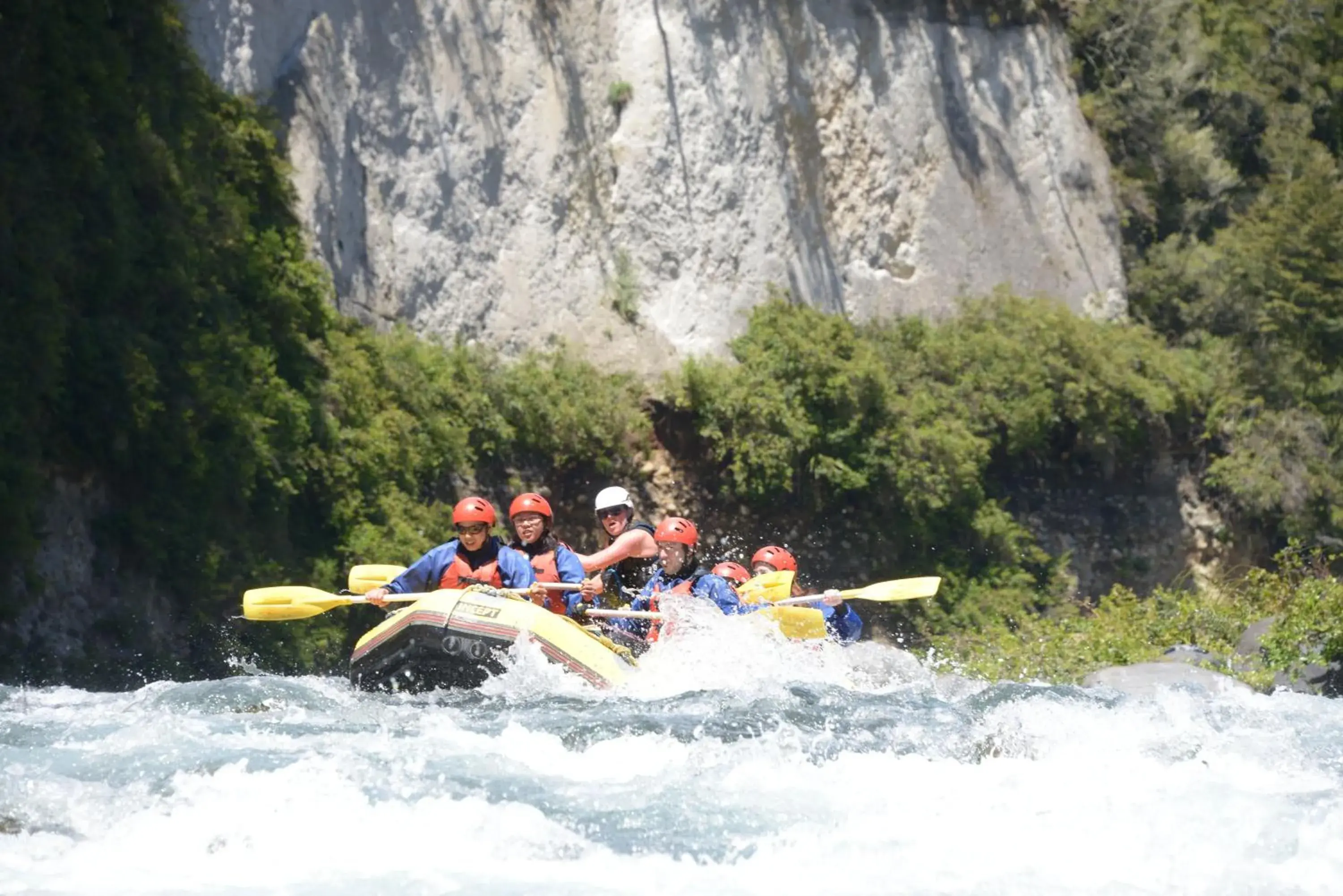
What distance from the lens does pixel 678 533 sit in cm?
1199

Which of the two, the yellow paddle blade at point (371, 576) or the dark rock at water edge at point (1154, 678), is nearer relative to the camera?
the yellow paddle blade at point (371, 576)

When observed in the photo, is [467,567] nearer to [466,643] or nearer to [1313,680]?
[466,643]

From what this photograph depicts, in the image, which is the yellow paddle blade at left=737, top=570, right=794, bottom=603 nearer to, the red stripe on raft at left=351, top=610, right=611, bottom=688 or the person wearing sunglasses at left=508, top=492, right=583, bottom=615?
the person wearing sunglasses at left=508, top=492, right=583, bottom=615

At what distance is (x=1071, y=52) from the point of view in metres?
24.7

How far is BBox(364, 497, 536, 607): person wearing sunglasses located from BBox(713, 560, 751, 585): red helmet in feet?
6.04

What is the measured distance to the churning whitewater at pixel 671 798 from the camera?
655cm

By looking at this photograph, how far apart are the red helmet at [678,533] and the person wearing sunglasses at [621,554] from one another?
0.34 metres

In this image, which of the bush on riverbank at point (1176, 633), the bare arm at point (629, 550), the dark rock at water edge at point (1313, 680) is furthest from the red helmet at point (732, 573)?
the dark rock at water edge at point (1313, 680)

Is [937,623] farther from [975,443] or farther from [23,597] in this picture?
[23,597]

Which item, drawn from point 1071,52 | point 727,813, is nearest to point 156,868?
point 727,813

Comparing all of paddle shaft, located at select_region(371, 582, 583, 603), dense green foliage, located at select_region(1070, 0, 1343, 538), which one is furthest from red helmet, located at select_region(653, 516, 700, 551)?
dense green foliage, located at select_region(1070, 0, 1343, 538)

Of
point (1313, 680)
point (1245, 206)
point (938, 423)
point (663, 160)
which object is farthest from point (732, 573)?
point (1245, 206)

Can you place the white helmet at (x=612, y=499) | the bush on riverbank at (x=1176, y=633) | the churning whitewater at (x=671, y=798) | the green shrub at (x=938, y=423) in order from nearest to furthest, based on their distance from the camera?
1. the churning whitewater at (x=671, y=798)
2. the white helmet at (x=612, y=499)
3. the bush on riverbank at (x=1176, y=633)
4. the green shrub at (x=938, y=423)

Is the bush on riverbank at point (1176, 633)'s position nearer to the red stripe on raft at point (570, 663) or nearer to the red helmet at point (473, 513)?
the red stripe on raft at point (570, 663)
